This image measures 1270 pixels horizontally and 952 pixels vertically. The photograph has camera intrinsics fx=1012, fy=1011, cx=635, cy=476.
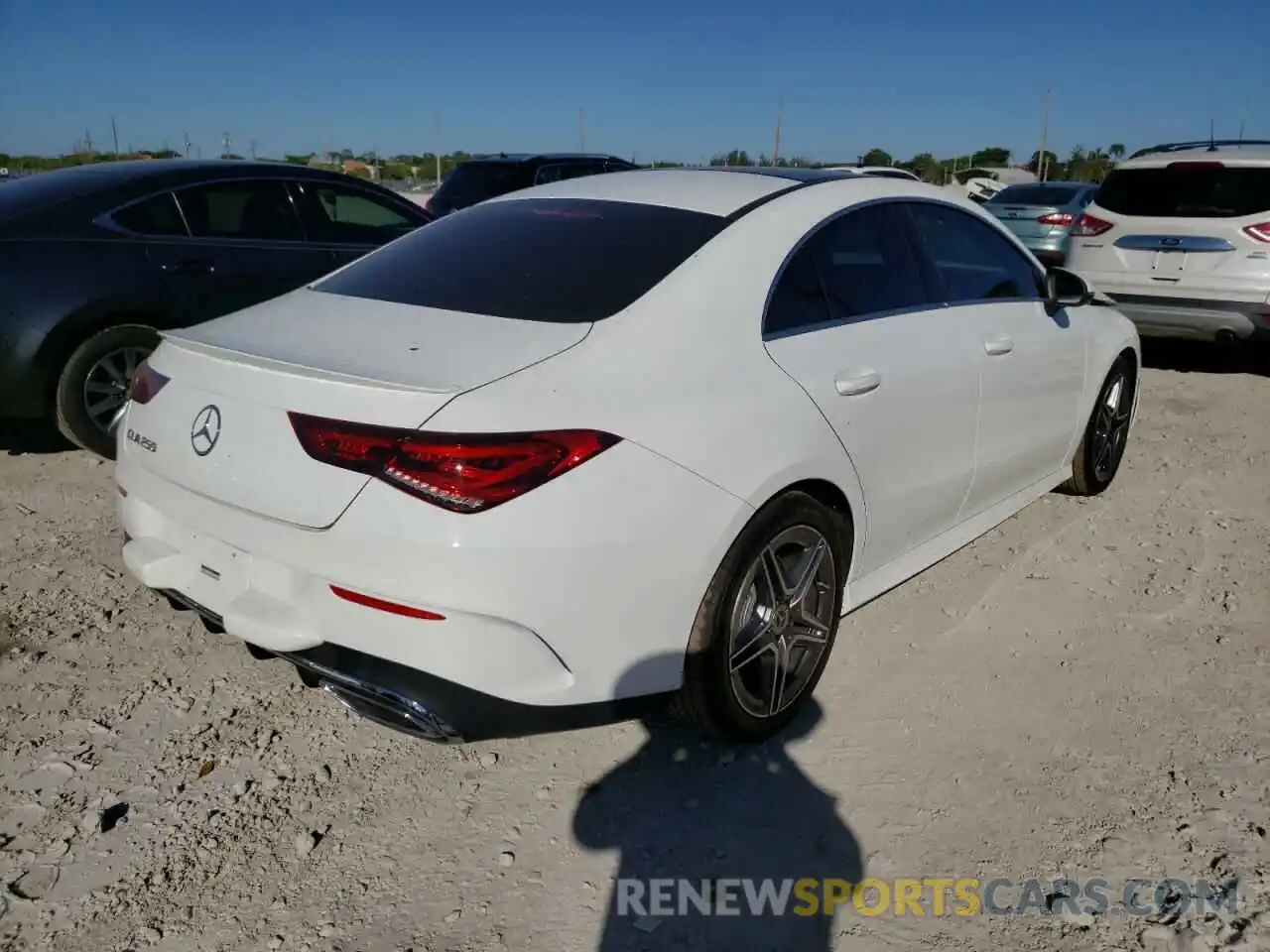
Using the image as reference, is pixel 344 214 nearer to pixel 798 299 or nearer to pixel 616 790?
pixel 798 299

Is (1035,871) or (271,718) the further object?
(271,718)

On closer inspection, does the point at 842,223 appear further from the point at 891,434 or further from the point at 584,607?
the point at 584,607

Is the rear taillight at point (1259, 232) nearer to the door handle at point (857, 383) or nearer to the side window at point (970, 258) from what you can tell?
the side window at point (970, 258)

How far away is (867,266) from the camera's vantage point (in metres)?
3.29

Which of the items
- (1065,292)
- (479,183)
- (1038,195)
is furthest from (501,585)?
(1038,195)

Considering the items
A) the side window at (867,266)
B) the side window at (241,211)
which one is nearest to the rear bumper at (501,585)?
the side window at (867,266)

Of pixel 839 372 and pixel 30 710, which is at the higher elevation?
pixel 839 372

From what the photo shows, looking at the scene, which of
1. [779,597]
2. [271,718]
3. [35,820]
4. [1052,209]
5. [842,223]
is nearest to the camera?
[35,820]

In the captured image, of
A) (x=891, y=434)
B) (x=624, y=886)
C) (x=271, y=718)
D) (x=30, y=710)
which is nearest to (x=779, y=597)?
(x=891, y=434)

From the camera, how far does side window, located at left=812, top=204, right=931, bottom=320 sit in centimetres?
311

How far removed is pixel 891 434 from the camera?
10.2 feet

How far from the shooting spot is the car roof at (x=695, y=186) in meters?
3.13

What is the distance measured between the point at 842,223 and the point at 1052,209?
11409 mm

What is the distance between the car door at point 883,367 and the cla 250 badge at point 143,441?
5.38 feet
